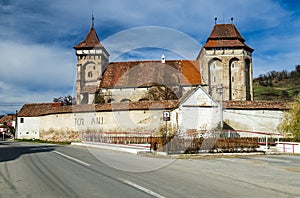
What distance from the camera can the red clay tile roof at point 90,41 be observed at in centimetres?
5871

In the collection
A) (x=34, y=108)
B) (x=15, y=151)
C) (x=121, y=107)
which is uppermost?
(x=34, y=108)

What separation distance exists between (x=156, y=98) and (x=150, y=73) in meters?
7.91

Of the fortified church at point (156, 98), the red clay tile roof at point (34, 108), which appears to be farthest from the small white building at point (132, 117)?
the red clay tile roof at point (34, 108)

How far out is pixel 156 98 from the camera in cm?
4741

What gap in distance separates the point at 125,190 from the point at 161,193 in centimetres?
85

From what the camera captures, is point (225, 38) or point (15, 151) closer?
point (15, 151)

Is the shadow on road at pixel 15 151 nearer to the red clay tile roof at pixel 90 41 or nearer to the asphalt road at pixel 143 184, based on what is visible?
the asphalt road at pixel 143 184

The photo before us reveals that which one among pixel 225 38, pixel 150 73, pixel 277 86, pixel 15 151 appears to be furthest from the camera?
pixel 277 86

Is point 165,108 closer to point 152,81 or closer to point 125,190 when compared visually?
point 152,81

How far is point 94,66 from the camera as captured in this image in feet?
191

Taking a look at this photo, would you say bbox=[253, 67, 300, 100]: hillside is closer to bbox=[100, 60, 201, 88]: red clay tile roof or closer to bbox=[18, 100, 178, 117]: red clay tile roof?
bbox=[100, 60, 201, 88]: red clay tile roof

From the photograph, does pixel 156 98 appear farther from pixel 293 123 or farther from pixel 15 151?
pixel 15 151

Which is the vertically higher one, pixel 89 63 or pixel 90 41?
pixel 90 41

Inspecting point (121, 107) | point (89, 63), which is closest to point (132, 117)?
point (121, 107)
